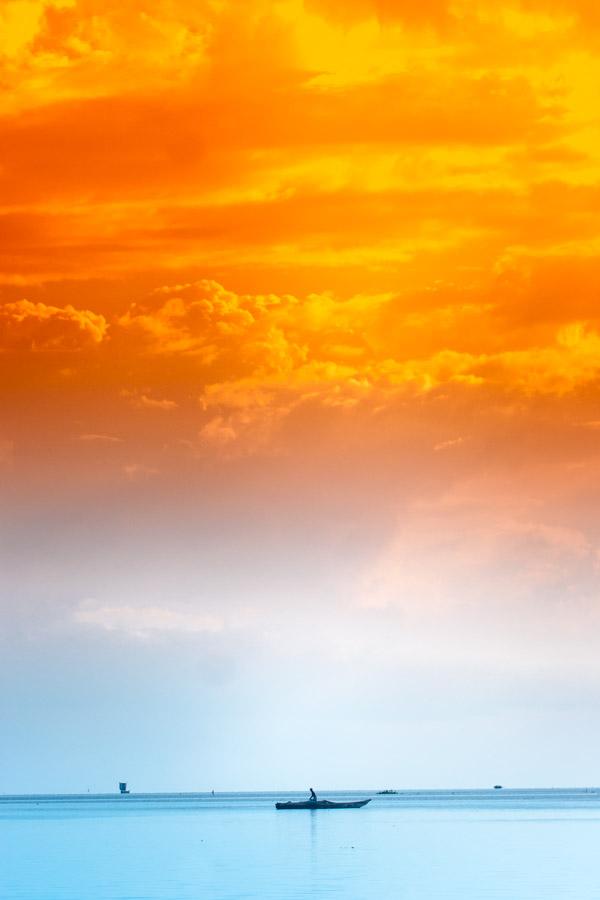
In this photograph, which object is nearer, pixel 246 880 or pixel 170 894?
pixel 170 894

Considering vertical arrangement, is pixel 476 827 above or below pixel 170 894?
above

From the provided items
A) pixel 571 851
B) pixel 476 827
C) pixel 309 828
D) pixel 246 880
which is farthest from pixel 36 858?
pixel 476 827

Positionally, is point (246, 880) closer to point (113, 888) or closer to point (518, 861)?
point (113, 888)

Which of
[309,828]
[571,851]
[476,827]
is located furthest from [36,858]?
[476,827]

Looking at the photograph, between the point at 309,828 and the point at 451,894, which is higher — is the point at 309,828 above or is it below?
above

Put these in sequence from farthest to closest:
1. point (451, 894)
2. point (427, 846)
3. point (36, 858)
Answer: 1. point (427, 846)
2. point (36, 858)
3. point (451, 894)

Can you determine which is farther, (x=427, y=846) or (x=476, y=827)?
(x=476, y=827)

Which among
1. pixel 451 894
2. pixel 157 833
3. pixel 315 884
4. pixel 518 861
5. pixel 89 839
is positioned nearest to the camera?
pixel 451 894

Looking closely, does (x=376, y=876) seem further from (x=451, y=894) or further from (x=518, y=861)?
(x=518, y=861)

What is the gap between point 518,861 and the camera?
112812mm

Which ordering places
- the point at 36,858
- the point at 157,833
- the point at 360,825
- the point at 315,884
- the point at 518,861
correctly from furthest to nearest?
1. the point at 360,825
2. the point at 157,833
3. the point at 36,858
4. the point at 518,861
5. the point at 315,884

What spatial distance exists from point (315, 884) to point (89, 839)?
236ft

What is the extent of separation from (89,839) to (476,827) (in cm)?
4948

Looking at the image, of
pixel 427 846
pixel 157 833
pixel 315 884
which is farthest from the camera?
pixel 157 833
